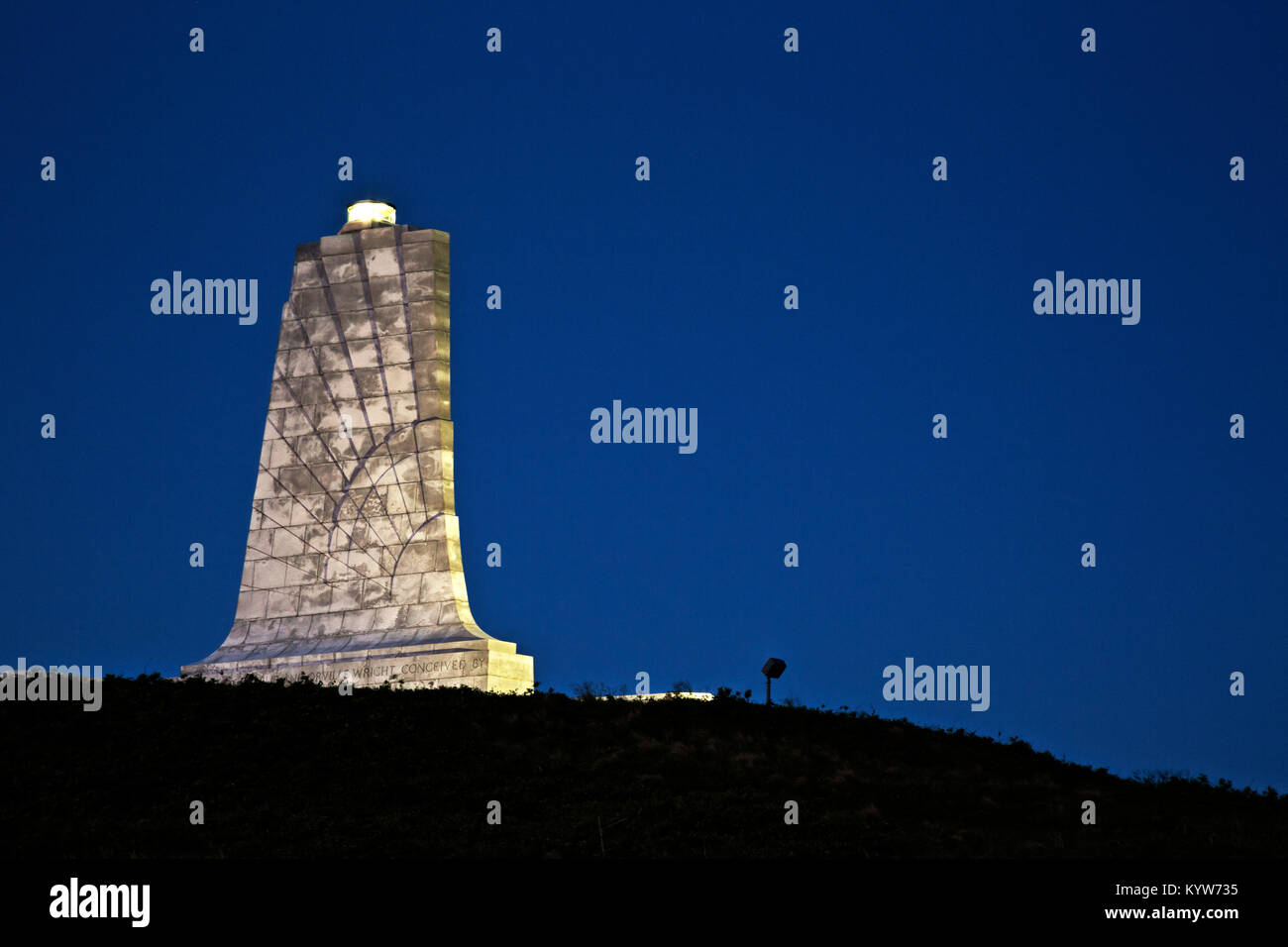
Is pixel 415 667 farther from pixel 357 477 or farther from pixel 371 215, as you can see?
pixel 371 215

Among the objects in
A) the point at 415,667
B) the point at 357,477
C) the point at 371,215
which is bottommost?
the point at 415,667

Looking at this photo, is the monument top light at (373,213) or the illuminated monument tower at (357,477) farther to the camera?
the monument top light at (373,213)

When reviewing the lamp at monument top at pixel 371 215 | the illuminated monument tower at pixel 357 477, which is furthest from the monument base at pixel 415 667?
the lamp at monument top at pixel 371 215

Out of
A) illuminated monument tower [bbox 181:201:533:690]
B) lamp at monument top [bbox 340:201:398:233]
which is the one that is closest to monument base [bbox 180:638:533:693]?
illuminated monument tower [bbox 181:201:533:690]

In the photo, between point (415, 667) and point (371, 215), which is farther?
point (371, 215)

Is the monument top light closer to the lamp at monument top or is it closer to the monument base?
the lamp at monument top

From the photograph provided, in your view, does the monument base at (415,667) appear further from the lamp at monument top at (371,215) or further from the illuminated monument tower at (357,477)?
the lamp at monument top at (371,215)

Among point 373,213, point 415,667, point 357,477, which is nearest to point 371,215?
point 373,213
